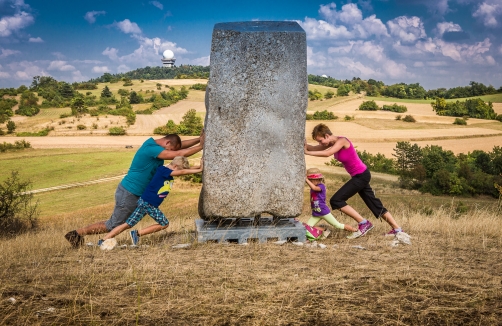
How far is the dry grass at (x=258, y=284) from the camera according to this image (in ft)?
14.0

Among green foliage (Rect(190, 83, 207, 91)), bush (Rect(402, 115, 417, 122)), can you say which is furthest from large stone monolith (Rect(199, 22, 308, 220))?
green foliage (Rect(190, 83, 207, 91))

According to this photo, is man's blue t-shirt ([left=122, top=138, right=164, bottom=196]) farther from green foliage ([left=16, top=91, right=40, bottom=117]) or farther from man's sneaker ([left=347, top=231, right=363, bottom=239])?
green foliage ([left=16, top=91, right=40, bottom=117])

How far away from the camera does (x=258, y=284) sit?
5176mm

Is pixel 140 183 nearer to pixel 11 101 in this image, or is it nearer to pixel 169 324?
pixel 169 324

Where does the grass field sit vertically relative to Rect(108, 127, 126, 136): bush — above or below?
below

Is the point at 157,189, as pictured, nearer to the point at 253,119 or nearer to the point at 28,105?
the point at 253,119

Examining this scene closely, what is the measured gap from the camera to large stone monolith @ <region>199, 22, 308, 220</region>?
23.8 ft

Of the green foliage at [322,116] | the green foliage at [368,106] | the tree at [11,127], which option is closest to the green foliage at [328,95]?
the green foliage at [368,106]

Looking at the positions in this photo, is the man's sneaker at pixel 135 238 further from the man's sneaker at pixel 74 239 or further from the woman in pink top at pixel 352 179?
the woman in pink top at pixel 352 179

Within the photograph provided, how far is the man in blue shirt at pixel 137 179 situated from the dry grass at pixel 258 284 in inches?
19.7

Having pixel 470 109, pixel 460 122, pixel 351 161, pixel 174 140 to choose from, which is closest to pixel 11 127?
pixel 460 122

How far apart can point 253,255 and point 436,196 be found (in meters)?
22.3

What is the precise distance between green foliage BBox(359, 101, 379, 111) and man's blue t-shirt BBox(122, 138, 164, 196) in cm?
5882

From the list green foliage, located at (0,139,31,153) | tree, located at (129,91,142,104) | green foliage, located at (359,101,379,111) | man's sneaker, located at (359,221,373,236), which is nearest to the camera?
man's sneaker, located at (359,221,373,236)
